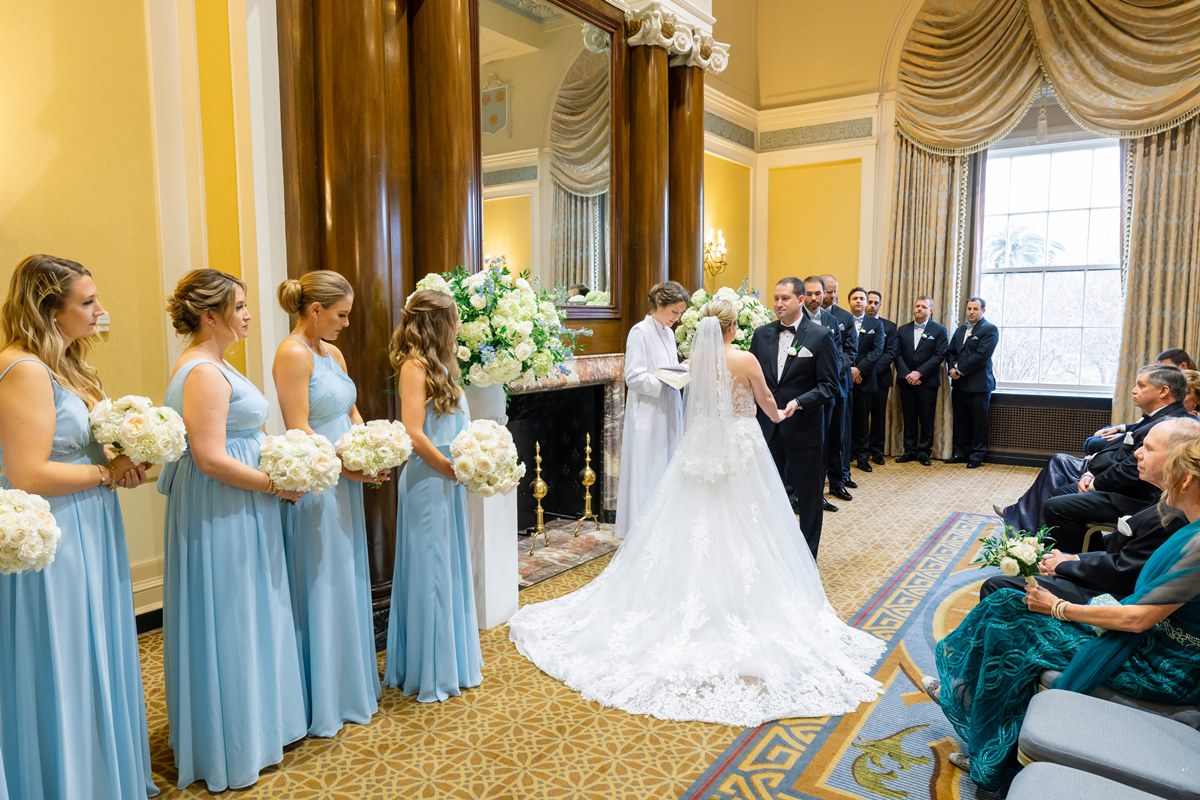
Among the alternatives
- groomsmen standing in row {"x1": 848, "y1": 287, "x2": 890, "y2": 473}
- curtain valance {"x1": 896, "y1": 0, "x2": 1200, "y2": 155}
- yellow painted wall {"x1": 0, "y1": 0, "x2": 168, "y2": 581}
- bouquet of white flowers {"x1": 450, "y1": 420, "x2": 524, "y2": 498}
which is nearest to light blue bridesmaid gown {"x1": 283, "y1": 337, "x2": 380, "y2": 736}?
bouquet of white flowers {"x1": 450, "y1": 420, "x2": 524, "y2": 498}

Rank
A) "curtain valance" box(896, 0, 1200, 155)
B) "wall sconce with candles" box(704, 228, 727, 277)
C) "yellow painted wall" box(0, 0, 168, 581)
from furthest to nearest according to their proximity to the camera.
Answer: "wall sconce with candles" box(704, 228, 727, 277) → "curtain valance" box(896, 0, 1200, 155) → "yellow painted wall" box(0, 0, 168, 581)

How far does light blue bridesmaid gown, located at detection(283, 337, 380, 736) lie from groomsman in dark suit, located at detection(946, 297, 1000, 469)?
745 centimetres

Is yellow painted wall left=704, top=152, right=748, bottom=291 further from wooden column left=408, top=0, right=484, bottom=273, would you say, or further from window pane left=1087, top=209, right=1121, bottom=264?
wooden column left=408, top=0, right=484, bottom=273

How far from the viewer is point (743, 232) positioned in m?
10.2

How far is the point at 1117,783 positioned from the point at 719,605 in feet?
6.15

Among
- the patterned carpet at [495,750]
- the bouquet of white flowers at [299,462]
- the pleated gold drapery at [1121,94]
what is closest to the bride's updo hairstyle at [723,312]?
the patterned carpet at [495,750]

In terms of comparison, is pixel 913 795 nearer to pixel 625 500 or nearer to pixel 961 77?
pixel 625 500

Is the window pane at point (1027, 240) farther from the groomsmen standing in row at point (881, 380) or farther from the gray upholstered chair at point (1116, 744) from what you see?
the gray upholstered chair at point (1116, 744)

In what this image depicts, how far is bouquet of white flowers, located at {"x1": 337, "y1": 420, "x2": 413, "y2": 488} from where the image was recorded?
10.2ft

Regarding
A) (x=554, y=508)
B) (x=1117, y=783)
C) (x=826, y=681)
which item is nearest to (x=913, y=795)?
(x=826, y=681)

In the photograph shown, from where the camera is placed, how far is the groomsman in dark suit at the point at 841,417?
288 inches

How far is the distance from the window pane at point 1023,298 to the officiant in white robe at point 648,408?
5396mm

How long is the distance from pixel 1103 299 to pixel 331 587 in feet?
28.8

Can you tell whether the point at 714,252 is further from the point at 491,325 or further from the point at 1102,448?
the point at 491,325
